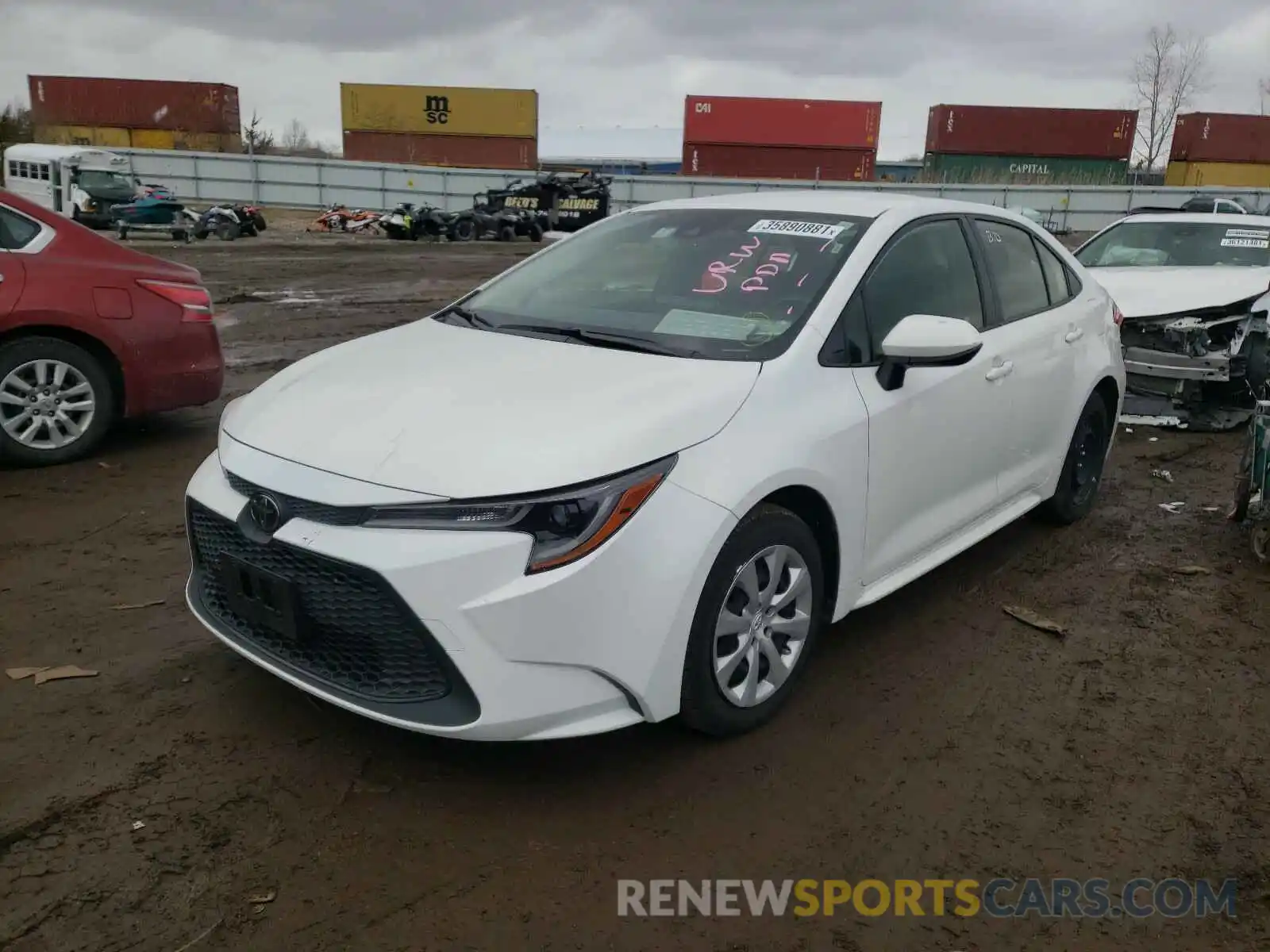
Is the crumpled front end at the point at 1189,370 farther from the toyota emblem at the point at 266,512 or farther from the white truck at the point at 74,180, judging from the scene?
the white truck at the point at 74,180

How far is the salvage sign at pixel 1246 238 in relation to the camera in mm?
8500

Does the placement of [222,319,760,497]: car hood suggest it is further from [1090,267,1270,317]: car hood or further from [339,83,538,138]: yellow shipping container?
[339,83,538,138]: yellow shipping container

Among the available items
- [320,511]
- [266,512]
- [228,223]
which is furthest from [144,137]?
[320,511]

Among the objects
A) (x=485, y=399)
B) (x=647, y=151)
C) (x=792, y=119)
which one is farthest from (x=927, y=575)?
(x=647, y=151)

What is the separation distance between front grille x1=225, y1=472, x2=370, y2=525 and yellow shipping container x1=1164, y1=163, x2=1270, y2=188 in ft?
180

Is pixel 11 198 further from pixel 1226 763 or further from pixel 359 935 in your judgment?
pixel 1226 763

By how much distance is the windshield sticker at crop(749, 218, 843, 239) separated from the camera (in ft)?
12.5

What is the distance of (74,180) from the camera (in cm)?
2697

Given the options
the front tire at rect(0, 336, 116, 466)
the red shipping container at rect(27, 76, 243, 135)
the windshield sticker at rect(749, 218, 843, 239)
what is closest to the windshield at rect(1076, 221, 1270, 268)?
the windshield sticker at rect(749, 218, 843, 239)

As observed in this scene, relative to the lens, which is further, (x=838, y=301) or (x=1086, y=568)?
(x=1086, y=568)

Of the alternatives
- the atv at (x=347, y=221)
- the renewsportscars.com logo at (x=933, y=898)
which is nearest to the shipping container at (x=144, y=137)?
the atv at (x=347, y=221)

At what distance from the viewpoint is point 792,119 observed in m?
50.3

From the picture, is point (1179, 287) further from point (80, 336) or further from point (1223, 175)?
point (1223, 175)

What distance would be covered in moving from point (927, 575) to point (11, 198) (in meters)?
5.30
